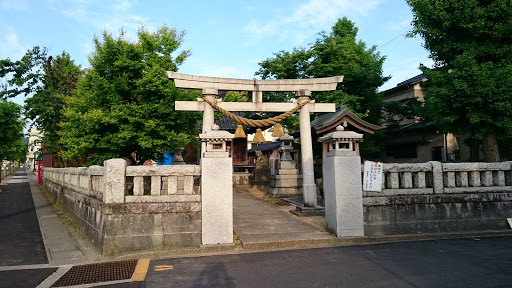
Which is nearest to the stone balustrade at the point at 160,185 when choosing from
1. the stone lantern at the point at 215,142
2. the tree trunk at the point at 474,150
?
the stone lantern at the point at 215,142

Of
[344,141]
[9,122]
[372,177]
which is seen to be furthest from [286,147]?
[9,122]

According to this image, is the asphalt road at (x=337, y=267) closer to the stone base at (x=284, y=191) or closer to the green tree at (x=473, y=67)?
the green tree at (x=473, y=67)

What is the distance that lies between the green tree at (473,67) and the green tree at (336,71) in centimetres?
530

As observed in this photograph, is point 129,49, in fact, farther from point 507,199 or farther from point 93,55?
point 507,199

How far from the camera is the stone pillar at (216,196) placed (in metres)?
7.26

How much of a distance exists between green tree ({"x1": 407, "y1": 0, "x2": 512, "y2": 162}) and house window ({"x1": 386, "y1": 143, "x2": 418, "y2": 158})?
9.33m

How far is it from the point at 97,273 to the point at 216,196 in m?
2.79

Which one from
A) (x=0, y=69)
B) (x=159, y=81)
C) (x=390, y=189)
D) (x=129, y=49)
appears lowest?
(x=390, y=189)

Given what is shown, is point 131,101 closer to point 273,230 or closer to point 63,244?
point 63,244

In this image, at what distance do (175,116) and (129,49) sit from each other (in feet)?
10.00

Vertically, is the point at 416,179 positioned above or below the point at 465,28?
below

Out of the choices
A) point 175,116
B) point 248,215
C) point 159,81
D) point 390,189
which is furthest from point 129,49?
point 390,189

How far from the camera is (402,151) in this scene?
23.5m

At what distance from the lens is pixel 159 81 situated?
1167 centimetres
